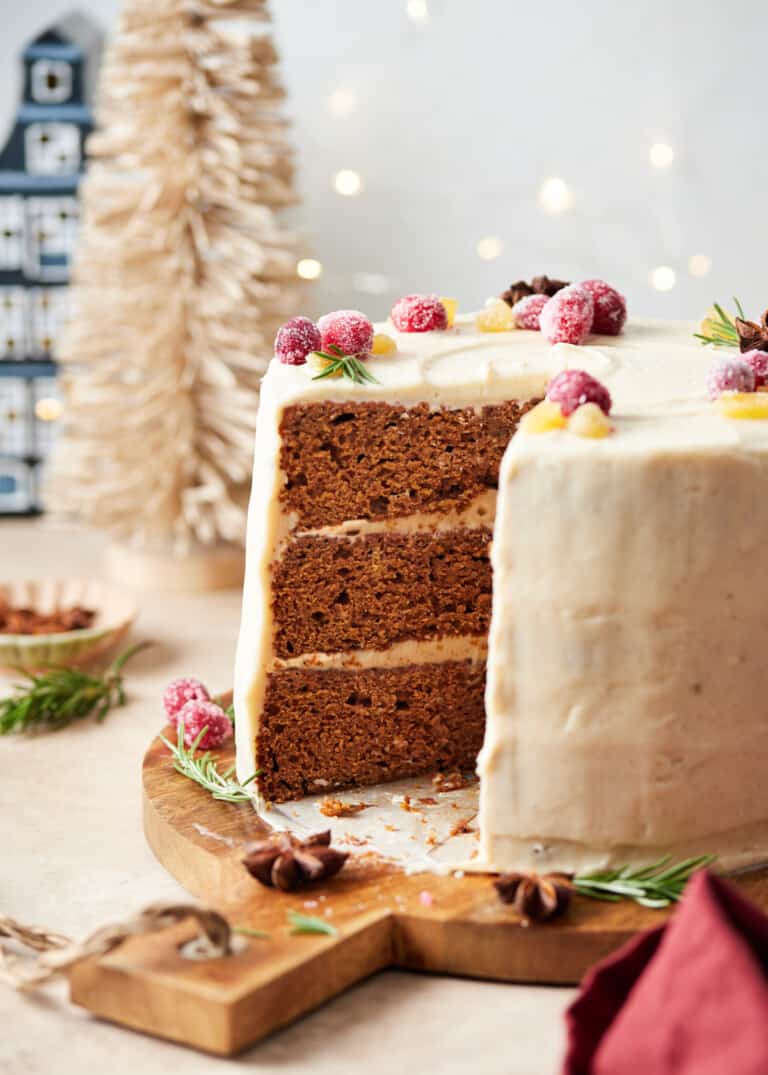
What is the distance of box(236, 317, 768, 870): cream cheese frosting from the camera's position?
2.82m

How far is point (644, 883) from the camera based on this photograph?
9.46ft

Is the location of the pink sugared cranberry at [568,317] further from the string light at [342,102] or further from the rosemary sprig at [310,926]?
the string light at [342,102]

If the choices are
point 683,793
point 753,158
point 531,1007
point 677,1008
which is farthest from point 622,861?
point 753,158

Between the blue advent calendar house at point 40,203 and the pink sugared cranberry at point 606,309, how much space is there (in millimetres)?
3259

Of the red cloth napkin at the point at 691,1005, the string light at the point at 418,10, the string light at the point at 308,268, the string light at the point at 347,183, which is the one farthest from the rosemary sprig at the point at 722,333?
the string light at the point at 347,183

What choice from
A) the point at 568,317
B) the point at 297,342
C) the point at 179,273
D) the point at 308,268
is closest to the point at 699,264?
the point at 568,317

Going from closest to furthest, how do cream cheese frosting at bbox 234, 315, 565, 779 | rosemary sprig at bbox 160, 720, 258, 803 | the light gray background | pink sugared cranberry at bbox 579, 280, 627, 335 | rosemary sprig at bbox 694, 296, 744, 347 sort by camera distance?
cream cheese frosting at bbox 234, 315, 565, 779, rosemary sprig at bbox 160, 720, 258, 803, rosemary sprig at bbox 694, 296, 744, 347, pink sugared cranberry at bbox 579, 280, 627, 335, the light gray background

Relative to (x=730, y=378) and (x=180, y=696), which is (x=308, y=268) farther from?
(x=730, y=378)

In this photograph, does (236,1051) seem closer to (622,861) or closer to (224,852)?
(224,852)

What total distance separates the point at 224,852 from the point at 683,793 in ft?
3.28

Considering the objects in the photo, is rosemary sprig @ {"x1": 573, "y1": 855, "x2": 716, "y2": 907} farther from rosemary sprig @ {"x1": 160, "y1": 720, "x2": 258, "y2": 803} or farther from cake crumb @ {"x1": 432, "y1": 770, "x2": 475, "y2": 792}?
rosemary sprig @ {"x1": 160, "y1": 720, "x2": 258, "y2": 803}

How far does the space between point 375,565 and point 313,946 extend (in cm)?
112

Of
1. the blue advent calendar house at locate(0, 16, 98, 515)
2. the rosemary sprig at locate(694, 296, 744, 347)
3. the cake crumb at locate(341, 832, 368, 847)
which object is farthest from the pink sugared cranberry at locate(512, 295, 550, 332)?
the blue advent calendar house at locate(0, 16, 98, 515)

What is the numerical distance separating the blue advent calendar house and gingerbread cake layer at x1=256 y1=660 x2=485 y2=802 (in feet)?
10.9
